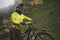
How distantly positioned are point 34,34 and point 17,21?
298 mm

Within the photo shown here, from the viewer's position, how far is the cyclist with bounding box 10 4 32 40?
6.12m

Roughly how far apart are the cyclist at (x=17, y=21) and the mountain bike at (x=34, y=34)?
9cm

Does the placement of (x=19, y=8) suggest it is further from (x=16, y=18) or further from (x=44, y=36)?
(x=44, y=36)

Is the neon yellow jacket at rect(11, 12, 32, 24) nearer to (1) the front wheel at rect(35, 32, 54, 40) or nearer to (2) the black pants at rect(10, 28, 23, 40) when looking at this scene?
(2) the black pants at rect(10, 28, 23, 40)

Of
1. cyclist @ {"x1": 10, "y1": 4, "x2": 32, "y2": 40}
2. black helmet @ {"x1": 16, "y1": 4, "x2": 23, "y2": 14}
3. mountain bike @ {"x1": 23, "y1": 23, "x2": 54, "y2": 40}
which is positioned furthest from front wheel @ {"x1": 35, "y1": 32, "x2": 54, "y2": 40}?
black helmet @ {"x1": 16, "y1": 4, "x2": 23, "y2": 14}

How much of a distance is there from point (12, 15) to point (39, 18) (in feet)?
1.30

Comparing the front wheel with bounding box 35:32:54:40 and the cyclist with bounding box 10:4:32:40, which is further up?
the cyclist with bounding box 10:4:32:40

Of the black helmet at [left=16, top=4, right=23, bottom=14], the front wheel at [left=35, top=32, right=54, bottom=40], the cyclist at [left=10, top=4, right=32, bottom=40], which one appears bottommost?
the front wheel at [left=35, top=32, right=54, bottom=40]

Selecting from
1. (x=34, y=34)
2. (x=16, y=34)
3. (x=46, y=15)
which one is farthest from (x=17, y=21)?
(x=46, y=15)

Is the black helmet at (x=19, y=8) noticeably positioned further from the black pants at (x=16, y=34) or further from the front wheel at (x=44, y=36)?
the front wheel at (x=44, y=36)

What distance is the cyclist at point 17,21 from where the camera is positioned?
241 inches

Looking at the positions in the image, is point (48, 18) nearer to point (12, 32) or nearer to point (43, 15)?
point (43, 15)

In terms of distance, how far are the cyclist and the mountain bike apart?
9 centimetres

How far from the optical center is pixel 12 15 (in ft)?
20.1
